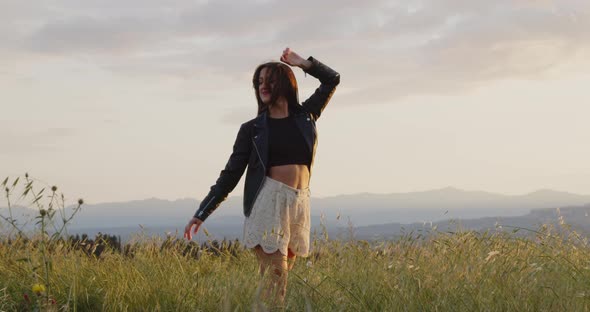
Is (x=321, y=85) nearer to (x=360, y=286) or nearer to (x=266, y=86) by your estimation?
(x=266, y=86)

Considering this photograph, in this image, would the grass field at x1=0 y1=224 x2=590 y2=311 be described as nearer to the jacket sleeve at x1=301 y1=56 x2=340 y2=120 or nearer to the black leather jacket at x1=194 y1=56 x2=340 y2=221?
the black leather jacket at x1=194 y1=56 x2=340 y2=221

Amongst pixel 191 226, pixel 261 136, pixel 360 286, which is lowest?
pixel 360 286

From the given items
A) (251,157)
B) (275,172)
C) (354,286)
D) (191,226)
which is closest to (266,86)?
(251,157)

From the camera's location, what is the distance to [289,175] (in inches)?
207

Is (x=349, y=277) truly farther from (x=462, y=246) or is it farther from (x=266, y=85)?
(x=266, y=85)

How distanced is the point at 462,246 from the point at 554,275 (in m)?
0.74

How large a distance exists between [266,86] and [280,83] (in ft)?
0.37

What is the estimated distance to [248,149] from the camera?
5445 mm

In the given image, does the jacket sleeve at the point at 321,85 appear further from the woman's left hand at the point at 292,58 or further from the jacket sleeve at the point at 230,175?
the jacket sleeve at the point at 230,175

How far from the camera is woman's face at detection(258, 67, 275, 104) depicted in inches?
215

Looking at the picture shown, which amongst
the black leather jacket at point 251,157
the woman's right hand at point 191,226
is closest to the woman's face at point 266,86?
the black leather jacket at point 251,157

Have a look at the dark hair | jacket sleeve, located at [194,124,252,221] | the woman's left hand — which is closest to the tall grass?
jacket sleeve, located at [194,124,252,221]

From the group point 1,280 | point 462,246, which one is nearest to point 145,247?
point 1,280

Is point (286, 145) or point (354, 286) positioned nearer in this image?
point (354, 286)
